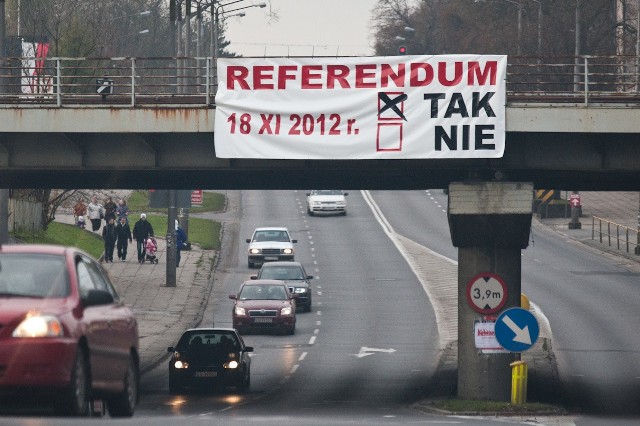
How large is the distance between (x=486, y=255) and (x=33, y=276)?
18146 millimetres

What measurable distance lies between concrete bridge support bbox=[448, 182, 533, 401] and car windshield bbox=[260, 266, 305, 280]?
63.9 ft

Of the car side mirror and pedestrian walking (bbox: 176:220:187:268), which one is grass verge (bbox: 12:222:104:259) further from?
the car side mirror

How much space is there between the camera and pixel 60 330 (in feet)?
36.6

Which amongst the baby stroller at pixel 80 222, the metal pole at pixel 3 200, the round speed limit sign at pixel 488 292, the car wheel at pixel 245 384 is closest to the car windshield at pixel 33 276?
the round speed limit sign at pixel 488 292

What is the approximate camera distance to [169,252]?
51844mm

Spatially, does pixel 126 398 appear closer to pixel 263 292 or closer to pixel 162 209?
pixel 263 292

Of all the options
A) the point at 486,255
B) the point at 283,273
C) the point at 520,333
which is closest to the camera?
the point at 520,333

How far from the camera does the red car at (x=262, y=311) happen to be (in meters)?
42.5

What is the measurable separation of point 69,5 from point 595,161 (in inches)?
2691

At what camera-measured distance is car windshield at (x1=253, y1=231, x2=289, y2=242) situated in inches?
2378

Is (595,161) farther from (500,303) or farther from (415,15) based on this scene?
(415,15)

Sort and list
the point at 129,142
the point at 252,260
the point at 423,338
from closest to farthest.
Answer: the point at 129,142 < the point at 423,338 < the point at 252,260

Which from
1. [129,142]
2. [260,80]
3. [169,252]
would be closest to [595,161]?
[260,80]

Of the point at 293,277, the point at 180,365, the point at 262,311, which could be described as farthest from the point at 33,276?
the point at 293,277
